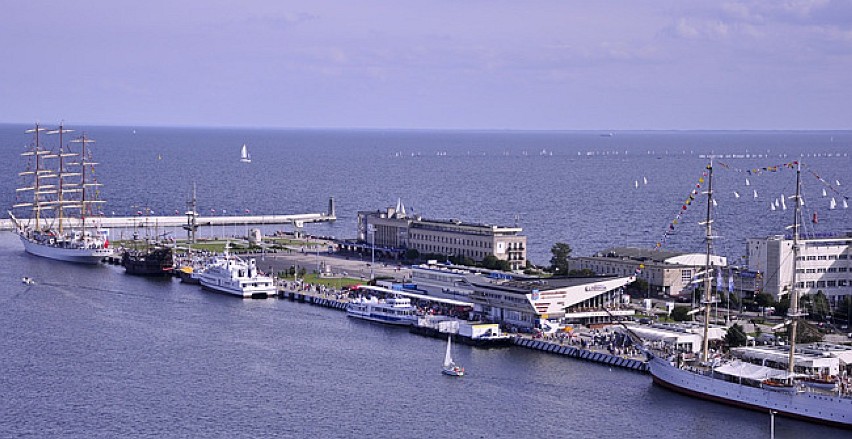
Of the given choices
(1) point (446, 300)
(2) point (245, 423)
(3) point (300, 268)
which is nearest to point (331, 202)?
(3) point (300, 268)

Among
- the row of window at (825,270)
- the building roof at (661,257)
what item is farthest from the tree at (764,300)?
the building roof at (661,257)

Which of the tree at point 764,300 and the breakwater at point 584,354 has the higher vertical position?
the tree at point 764,300

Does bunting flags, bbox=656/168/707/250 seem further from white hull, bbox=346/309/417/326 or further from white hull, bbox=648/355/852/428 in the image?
white hull, bbox=346/309/417/326

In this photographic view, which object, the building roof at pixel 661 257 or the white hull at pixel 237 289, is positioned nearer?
the building roof at pixel 661 257

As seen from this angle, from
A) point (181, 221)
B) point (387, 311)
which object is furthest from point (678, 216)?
point (181, 221)

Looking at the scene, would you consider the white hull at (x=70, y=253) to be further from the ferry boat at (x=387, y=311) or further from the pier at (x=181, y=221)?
the ferry boat at (x=387, y=311)

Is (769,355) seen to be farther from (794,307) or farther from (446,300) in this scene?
(446,300)
